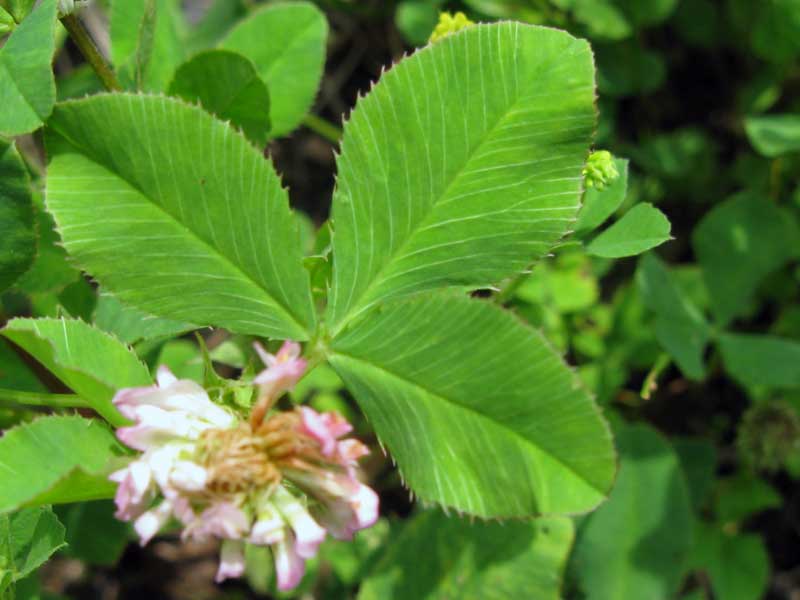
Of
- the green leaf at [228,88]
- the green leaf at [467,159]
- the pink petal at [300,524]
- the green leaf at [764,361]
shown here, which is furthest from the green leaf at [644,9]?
the pink petal at [300,524]

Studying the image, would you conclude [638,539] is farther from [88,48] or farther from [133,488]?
[88,48]

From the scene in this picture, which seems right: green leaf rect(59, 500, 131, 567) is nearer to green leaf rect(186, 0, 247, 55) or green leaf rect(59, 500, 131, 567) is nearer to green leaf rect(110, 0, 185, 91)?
green leaf rect(110, 0, 185, 91)

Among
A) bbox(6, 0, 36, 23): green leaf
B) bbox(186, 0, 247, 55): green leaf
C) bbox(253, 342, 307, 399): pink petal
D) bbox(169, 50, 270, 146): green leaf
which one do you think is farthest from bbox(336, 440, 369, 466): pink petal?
bbox(186, 0, 247, 55): green leaf

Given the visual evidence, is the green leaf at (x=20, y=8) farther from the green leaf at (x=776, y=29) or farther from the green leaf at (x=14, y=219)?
the green leaf at (x=776, y=29)

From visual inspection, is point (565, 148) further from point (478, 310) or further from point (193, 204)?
point (193, 204)

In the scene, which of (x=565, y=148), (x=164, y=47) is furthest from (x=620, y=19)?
(x=565, y=148)

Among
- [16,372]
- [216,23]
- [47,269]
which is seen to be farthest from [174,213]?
[216,23]
